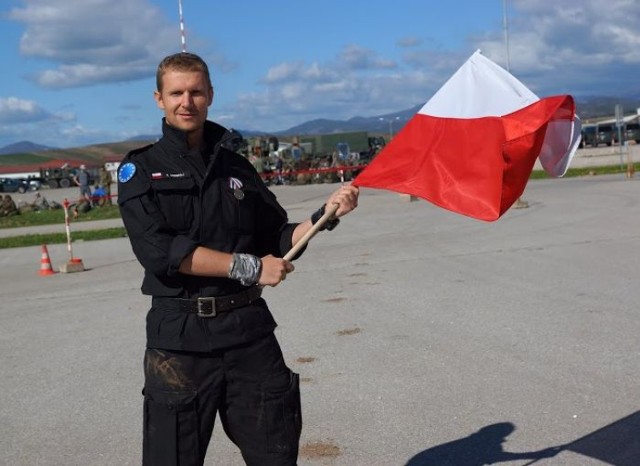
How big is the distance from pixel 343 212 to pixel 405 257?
32.8 feet

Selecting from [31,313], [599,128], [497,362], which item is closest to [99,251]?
[31,313]

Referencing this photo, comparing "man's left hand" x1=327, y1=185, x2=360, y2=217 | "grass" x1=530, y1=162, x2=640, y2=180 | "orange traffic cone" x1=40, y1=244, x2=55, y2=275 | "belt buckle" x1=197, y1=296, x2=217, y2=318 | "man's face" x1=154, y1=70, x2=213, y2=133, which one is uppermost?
"man's face" x1=154, y1=70, x2=213, y2=133

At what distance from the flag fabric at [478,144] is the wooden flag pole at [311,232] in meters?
0.37

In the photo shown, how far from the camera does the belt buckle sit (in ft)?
11.8

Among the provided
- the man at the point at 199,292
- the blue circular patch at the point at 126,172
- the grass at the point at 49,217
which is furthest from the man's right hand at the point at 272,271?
the grass at the point at 49,217

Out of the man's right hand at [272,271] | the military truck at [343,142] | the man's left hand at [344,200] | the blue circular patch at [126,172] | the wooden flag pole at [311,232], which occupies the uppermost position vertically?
the military truck at [343,142]

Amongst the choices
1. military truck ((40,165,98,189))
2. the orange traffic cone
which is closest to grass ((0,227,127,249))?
the orange traffic cone

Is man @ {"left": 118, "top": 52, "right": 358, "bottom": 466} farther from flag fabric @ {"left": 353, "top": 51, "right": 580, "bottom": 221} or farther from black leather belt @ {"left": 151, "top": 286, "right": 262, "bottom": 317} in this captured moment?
flag fabric @ {"left": 353, "top": 51, "right": 580, "bottom": 221}

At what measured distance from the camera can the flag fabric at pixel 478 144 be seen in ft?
13.5

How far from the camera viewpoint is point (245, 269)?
11.4 ft

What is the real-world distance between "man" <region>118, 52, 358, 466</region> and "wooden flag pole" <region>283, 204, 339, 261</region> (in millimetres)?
150

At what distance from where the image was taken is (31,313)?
438 inches

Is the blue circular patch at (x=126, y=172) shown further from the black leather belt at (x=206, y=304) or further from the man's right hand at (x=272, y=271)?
the man's right hand at (x=272, y=271)

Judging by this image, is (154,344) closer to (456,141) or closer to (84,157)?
(456,141)
